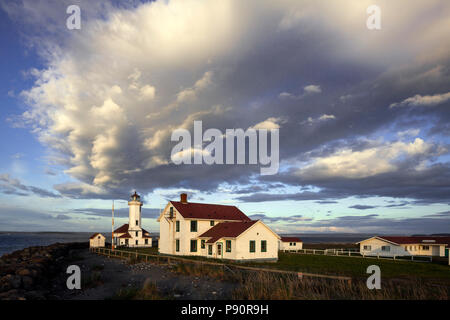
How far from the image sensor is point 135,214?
55938 mm

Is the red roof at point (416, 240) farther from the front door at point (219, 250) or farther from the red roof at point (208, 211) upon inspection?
the front door at point (219, 250)

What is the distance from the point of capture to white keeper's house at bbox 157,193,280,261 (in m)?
30.3

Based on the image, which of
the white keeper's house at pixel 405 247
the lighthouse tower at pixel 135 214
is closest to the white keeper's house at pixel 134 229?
the lighthouse tower at pixel 135 214

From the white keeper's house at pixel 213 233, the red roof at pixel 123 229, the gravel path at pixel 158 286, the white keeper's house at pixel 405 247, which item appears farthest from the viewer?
the red roof at pixel 123 229

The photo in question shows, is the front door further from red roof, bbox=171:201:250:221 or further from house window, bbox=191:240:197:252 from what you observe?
red roof, bbox=171:201:250:221

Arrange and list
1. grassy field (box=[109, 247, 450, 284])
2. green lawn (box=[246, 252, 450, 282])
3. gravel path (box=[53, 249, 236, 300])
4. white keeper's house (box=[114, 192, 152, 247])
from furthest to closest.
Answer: white keeper's house (box=[114, 192, 152, 247])
green lawn (box=[246, 252, 450, 282])
grassy field (box=[109, 247, 450, 284])
gravel path (box=[53, 249, 236, 300])

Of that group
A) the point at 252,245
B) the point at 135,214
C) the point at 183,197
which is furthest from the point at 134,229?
the point at 252,245

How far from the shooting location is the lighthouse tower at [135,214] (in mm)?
55812

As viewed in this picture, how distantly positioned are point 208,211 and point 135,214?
22681mm

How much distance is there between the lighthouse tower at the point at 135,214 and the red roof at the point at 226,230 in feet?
81.3

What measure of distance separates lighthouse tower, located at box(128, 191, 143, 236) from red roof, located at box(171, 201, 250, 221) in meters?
20.7

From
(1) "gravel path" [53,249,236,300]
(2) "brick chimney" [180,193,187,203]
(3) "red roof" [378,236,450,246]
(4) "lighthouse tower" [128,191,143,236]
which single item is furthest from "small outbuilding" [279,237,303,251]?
(1) "gravel path" [53,249,236,300]

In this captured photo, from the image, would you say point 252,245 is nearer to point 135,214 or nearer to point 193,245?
point 193,245
